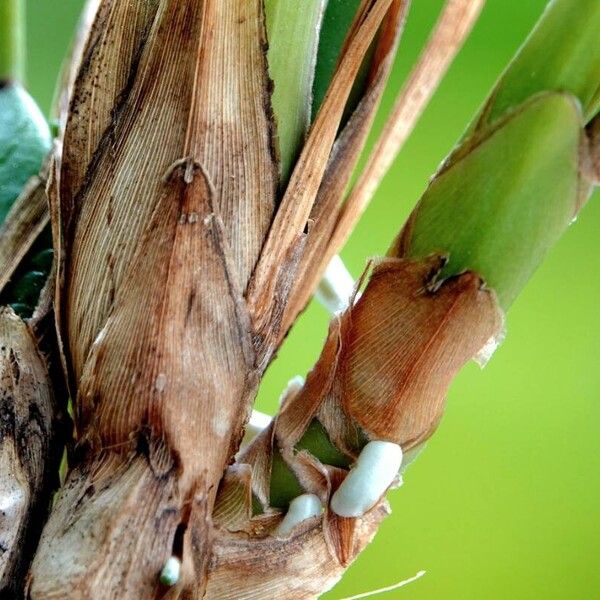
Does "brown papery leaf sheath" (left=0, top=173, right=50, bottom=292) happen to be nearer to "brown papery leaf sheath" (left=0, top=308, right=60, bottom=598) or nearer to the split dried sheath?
"brown papery leaf sheath" (left=0, top=308, right=60, bottom=598)

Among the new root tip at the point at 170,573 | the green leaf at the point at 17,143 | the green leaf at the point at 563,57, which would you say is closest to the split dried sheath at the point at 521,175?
the green leaf at the point at 563,57

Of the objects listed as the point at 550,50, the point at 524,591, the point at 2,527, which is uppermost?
the point at 550,50

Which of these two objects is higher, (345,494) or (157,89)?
(157,89)

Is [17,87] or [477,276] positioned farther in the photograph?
[17,87]

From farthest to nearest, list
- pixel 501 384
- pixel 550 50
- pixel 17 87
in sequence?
pixel 501 384, pixel 17 87, pixel 550 50

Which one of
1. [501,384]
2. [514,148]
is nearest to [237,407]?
[514,148]

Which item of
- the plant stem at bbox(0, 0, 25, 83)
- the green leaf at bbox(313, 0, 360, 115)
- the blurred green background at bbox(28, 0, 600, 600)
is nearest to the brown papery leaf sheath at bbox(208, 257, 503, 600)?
the green leaf at bbox(313, 0, 360, 115)

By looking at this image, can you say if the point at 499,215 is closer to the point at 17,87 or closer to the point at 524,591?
the point at 17,87
